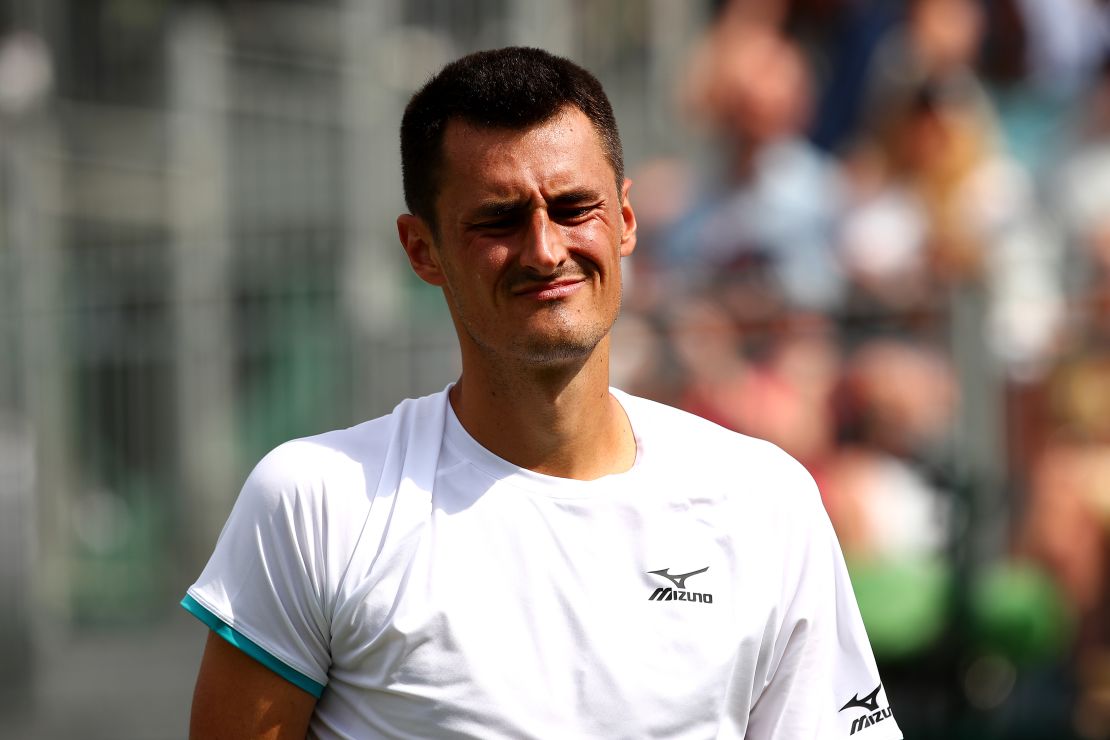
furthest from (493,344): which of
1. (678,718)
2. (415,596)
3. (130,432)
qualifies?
(130,432)

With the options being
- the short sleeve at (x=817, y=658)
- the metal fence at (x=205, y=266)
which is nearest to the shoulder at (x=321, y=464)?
the short sleeve at (x=817, y=658)

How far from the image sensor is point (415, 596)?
2400 millimetres

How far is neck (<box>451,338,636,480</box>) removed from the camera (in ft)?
8.54

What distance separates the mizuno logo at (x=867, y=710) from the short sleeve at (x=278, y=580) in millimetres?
942

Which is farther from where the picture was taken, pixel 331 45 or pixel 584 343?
pixel 331 45

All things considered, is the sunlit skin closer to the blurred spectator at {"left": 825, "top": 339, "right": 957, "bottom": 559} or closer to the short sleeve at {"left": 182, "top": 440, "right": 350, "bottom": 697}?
the short sleeve at {"left": 182, "top": 440, "right": 350, "bottom": 697}

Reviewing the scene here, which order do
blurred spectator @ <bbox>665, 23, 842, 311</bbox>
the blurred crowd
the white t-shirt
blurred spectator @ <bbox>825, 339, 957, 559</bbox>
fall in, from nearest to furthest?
the white t-shirt
the blurred crowd
blurred spectator @ <bbox>825, 339, 957, 559</bbox>
blurred spectator @ <bbox>665, 23, 842, 311</bbox>

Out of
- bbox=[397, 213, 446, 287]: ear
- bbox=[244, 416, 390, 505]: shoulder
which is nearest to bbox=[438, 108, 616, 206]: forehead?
bbox=[397, 213, 446, 287]: ear

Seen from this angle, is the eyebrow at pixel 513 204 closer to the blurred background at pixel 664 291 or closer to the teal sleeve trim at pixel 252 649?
the teal sleeve trim at pixel 252 649

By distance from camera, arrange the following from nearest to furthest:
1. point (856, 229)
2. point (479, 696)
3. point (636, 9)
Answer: point (479, 696) < point (856, 229) < point (636, 9)

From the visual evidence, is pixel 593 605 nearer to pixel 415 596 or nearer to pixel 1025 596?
pixel 415 596

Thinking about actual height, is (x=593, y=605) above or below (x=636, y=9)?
below

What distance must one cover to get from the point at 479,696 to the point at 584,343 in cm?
60

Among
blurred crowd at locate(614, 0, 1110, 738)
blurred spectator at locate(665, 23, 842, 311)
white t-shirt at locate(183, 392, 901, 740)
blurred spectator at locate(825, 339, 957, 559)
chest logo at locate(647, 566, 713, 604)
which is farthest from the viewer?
blurred spectator at locate(665, 23, 842, 311)
